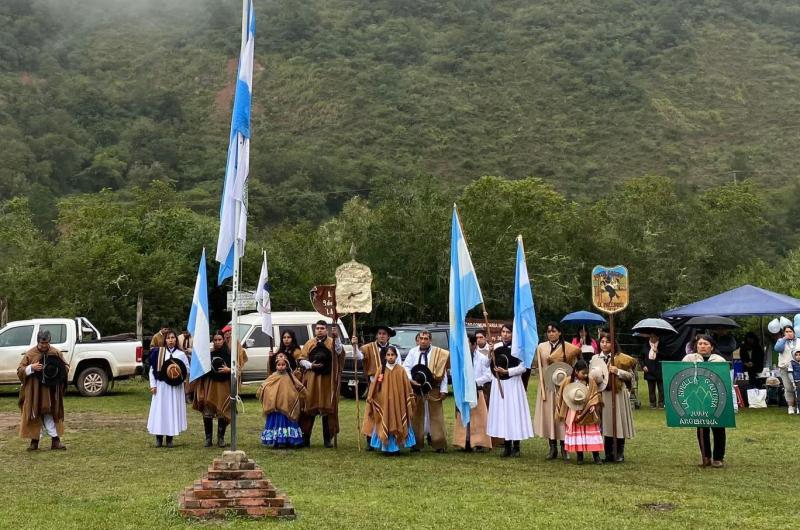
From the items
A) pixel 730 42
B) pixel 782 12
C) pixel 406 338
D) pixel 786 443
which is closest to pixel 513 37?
pixel 730 42

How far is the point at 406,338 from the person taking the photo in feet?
75.3

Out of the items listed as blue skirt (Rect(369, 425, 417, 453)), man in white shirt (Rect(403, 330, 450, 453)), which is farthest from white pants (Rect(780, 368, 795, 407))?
blue skirt (Rect(369, 425, 417, 453))

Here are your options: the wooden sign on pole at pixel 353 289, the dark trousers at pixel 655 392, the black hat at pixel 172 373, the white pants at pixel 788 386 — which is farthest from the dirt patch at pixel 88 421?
the white pants at pixel 788 386

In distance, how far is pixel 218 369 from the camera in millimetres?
15047

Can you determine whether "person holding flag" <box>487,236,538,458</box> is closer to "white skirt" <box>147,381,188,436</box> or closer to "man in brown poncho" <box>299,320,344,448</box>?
"man in brown poncho" <box>299,320,344,448</box>

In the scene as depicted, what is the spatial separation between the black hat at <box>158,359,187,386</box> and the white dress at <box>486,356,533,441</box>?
4.49 meters

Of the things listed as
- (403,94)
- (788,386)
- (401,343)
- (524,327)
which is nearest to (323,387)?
(524,327)

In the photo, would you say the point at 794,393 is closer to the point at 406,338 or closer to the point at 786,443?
the point at 786,443

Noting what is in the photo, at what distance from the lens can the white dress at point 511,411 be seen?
45.5 ft

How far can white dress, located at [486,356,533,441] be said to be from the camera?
45.5 ft

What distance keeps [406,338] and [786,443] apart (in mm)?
9695

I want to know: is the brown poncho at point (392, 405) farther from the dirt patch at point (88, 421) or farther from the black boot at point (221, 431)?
the dirt patch at point (88, 421)

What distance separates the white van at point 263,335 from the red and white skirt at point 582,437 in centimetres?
1036

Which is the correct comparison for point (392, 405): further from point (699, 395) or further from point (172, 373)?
point (699, 395)
